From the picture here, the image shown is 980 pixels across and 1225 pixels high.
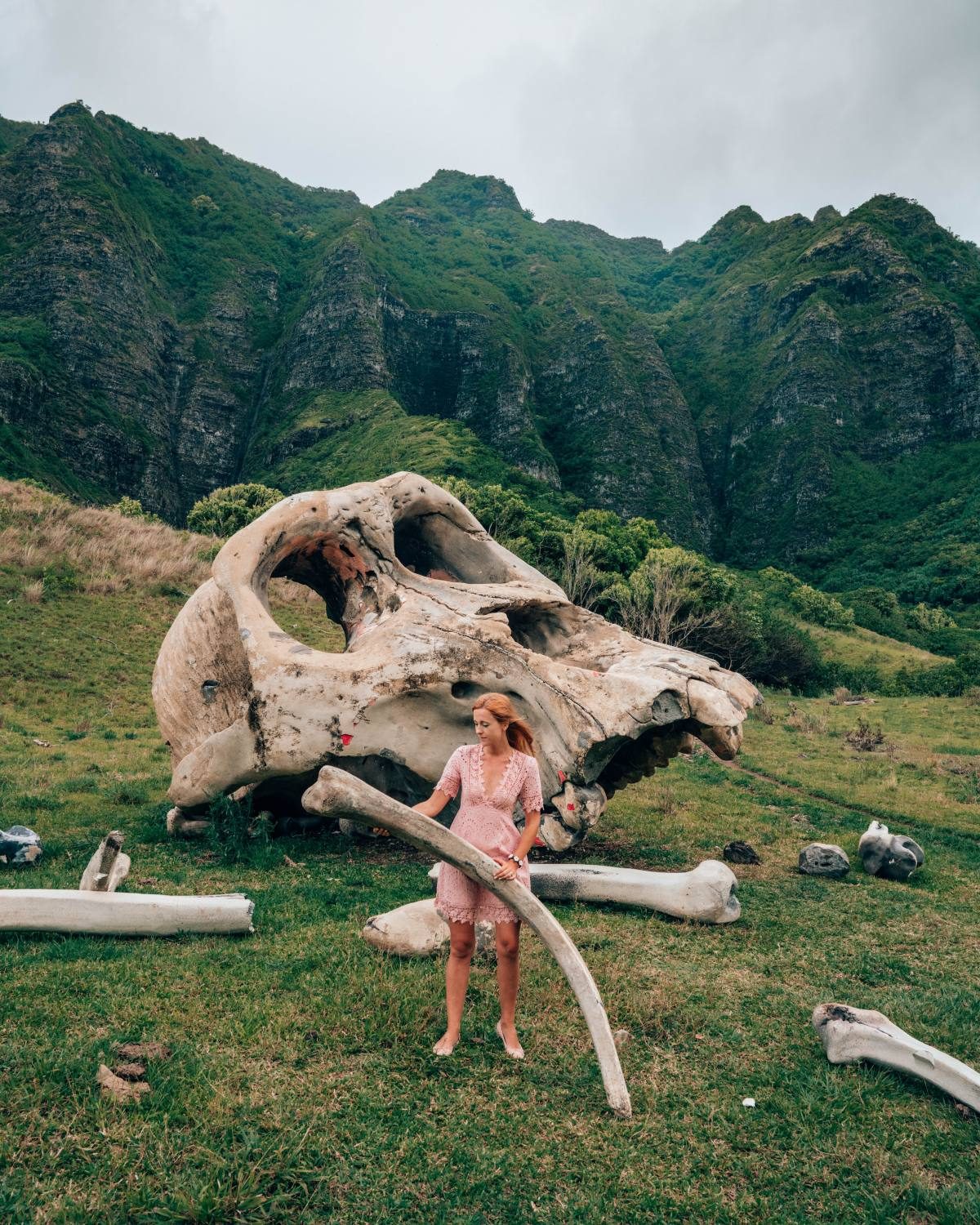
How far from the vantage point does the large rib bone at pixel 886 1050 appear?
3.94 metres

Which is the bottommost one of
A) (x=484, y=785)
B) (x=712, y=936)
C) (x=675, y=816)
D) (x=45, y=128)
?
→ (x=675, y=816)

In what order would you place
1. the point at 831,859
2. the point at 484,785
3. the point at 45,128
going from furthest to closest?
the point at 45,128 < the point at 831,859 < the point at 484,785

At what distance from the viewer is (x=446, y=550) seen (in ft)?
33.7

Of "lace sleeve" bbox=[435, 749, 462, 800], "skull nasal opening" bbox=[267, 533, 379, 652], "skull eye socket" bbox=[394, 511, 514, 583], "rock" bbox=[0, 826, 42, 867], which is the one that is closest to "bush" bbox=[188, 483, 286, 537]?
"skull eye socket" bbox=[394, 511, 514, 583]

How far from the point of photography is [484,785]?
4.33 meters

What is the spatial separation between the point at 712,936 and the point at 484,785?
10.6 feet

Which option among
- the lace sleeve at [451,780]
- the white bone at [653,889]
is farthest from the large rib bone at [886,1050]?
the lace sleeve at [451,780]

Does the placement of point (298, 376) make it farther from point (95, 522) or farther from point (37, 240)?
point (95, 522)

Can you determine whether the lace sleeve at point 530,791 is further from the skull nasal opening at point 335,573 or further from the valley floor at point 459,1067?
the skull nasal opening at point 335,573

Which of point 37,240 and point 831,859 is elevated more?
point 37,240

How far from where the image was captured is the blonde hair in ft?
14.2

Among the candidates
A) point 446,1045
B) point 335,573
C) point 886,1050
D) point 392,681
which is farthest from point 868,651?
point 446,1045

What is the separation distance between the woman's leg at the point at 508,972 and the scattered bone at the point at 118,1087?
1.80 metres

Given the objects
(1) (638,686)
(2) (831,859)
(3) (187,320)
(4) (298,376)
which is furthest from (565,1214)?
(3) (187,320)
